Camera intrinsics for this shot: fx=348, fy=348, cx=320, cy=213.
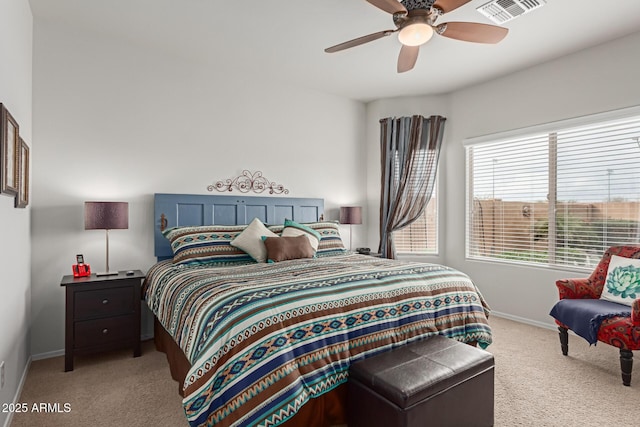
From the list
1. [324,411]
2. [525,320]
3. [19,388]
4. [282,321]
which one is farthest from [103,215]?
[525,320]

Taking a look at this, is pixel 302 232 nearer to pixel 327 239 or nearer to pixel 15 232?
pixel 327 239

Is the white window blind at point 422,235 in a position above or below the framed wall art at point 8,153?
below

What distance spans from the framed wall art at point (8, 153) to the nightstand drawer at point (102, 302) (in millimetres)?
989

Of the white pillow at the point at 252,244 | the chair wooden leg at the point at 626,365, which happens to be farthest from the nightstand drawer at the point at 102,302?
the chair wooden leg at the point at 626,365

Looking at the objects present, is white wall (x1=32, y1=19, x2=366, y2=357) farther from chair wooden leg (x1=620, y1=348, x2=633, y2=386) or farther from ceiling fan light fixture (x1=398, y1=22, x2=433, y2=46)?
chair wooden leg (x1=620, y1=348, x2=633, y2=386)

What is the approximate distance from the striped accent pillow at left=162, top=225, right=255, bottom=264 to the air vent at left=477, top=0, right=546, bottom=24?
113 inches

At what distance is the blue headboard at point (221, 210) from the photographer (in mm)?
3498

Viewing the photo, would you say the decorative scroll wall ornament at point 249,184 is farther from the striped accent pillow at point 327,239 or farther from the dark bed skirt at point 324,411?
the dark bed skirt at point 324,411

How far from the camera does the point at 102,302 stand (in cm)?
280

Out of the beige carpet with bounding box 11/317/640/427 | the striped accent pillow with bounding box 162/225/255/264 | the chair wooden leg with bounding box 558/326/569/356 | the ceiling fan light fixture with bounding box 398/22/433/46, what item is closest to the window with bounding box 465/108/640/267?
the chair wooden leg with bounding box 558/326/569/356

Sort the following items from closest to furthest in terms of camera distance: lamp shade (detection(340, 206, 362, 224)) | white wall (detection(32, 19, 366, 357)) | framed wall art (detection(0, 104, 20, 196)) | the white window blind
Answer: framed wall art (detection(0, 104, 20, 196))
white wall (detection(32, 19, 366, 357))
lamp shade (detection(340, 206, 362, 224))
the white window blind

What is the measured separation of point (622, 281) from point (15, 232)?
4.46 metres

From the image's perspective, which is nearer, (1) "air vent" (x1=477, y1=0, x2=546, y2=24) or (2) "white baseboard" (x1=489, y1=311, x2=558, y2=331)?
(1) "air vent" (x1=477, y1=0, x2=546, y2=24)

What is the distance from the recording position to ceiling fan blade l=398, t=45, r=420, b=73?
2825 mm
